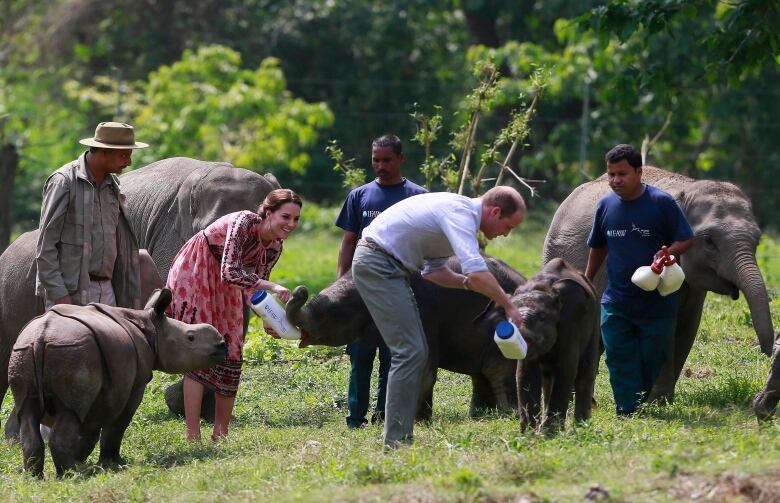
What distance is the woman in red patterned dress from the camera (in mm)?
8938

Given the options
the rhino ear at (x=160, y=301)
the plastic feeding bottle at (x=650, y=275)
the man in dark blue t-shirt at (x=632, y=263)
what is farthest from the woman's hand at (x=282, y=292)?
the plastic feeding bottle at (x=650, y=275)

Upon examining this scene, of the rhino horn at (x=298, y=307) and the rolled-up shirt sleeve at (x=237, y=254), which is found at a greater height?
the rolled-up shirt sleeve at (x=237, y=254)

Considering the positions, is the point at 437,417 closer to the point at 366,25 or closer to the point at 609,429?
the point at 609,429

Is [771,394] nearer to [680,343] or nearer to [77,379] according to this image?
[680,343]

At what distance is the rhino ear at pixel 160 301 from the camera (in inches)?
344

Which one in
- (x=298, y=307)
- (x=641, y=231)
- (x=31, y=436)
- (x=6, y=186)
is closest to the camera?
(x=31, y=436)

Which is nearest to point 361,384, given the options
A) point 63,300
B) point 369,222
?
point 369,222

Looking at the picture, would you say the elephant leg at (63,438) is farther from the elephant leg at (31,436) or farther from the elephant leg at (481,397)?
the elephant leg at (481,397)

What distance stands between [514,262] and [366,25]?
10.2m

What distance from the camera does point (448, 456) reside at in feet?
24.7

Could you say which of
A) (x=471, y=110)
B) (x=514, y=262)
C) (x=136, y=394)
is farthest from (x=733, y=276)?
(x=514, y=262)

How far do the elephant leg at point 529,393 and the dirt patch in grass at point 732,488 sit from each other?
1.70m

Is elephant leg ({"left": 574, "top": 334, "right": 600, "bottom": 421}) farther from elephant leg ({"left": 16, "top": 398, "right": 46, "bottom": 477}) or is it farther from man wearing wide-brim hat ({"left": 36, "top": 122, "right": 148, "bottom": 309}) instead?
elephant leg ({"left": 16, "top": 398, "right": 46, "bottom": 477})

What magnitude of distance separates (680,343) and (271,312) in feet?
11.4
